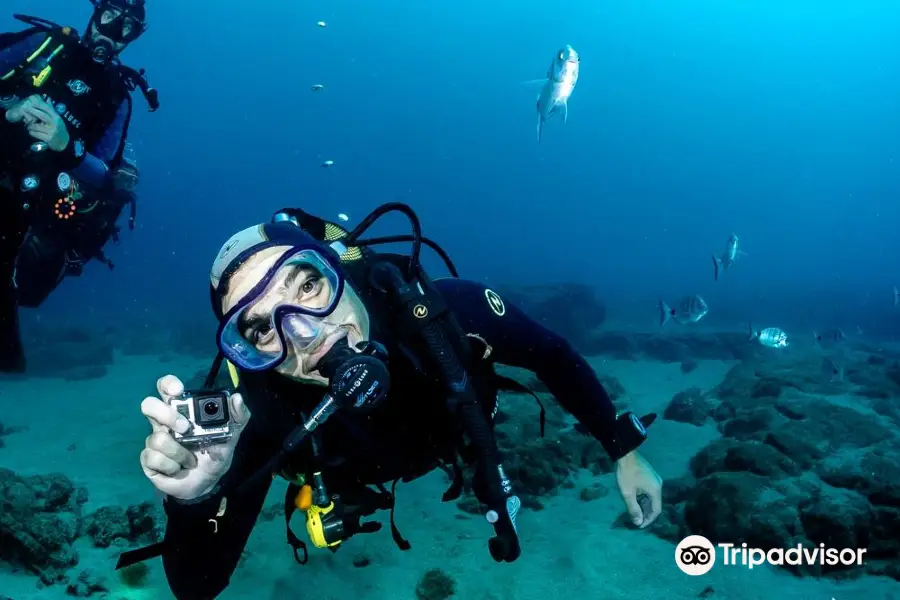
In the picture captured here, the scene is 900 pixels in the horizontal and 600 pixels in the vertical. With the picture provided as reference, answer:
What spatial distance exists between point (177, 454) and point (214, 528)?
725 mm

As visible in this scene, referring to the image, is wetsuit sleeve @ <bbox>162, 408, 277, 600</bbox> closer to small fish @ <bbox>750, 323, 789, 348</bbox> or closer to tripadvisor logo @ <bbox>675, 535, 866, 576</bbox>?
tripadvisor logo @ <bbox>675, 535, 866, 576</bbox>

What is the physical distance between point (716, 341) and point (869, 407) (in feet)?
23.4

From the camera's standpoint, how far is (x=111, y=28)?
19.9 ft

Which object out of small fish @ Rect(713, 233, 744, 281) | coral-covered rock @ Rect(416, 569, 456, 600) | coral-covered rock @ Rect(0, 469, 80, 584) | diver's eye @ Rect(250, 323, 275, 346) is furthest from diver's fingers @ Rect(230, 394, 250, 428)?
small fish @ Rect(713, 233, 744, 281)

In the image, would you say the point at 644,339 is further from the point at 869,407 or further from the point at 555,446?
the point at 555,446

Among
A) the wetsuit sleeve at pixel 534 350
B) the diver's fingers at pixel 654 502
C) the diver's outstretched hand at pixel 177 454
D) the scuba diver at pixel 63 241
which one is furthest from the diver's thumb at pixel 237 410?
the scuba diver at pixel 63 241

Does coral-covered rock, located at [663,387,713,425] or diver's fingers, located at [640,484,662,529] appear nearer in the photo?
diver's fingers, located at [640,484,662,529]

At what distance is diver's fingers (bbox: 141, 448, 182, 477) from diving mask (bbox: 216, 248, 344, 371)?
25.1 inches

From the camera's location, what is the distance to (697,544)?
4.99 meters

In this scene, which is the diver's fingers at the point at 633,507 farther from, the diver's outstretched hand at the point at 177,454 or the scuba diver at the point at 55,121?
the scuba diver at the point at 55,121

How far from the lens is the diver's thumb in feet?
6.95

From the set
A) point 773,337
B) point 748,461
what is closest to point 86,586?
point 748,461

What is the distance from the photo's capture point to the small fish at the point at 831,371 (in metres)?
11.0

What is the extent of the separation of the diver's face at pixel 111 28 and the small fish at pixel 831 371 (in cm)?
1372
